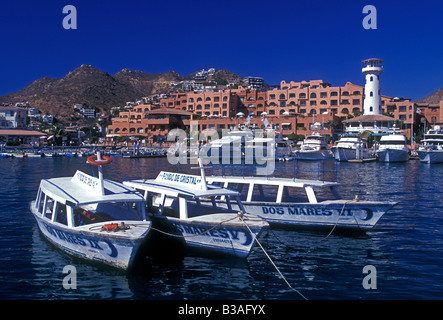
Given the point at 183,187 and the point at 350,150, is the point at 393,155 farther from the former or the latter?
the point at 183,187

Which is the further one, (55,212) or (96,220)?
(96,220)

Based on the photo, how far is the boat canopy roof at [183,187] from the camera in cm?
1437

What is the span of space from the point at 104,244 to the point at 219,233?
3636mm

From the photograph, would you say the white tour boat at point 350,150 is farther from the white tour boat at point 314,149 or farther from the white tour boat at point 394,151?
the white tour boat at point 394,151

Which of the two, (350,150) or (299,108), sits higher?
(299,108)

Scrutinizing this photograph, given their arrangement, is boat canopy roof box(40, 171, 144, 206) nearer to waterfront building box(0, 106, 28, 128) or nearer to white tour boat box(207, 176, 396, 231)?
white tour boat box(207, 176, 396, 231)

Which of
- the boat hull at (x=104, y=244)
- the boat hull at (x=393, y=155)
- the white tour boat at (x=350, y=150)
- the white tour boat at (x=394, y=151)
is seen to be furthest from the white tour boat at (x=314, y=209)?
the white tour boat at (x=394, y=151)

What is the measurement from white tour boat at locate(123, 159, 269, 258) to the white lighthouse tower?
83.5 m

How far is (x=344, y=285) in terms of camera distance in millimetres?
11812

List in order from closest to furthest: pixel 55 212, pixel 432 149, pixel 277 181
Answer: pixel 55 212 < pixel 277 181 < pixel 432 149

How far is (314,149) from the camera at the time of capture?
70.7 m

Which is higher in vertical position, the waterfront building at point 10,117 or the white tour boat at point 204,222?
the waterfront building at point 10,117

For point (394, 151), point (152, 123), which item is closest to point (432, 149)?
point (394, 151)

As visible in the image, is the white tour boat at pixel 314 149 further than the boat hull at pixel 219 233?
Yes
